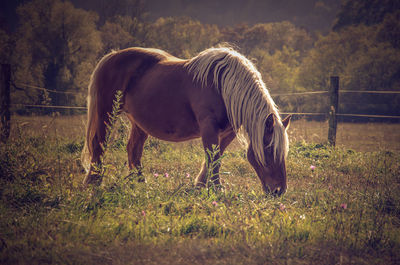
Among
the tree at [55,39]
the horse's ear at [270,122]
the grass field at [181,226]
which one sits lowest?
the grass field at [181,226]

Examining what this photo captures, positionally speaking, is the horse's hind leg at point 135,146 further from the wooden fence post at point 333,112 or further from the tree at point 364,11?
the tree at point 364,11

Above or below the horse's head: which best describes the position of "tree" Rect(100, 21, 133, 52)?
above

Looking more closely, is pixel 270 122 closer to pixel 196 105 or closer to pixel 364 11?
pixel 196 105

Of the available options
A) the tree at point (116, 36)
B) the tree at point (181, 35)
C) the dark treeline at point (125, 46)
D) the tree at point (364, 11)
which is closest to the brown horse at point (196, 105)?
the dark treeline at point (125, 46)

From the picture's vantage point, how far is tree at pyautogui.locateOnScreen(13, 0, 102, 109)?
16672mm

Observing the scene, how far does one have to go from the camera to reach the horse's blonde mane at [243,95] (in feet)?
10.1

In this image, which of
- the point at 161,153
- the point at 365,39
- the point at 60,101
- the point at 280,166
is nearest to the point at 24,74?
the point at 60,101

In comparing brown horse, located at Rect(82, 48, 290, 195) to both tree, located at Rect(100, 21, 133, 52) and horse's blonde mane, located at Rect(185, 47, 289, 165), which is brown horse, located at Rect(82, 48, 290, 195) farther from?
tree, located at Rect(100, 21, 133, 52)

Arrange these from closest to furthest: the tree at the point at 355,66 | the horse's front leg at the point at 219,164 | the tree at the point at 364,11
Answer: the horse's front leg at the point at 219,164 → the tree at the point at 355,66 → the tree at the point at 364,11

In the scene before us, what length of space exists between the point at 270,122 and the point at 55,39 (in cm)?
1771

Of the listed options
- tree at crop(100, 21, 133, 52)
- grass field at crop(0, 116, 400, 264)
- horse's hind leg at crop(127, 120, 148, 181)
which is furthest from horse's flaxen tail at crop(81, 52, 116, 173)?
tree at crop(100, 21, 133, 52)

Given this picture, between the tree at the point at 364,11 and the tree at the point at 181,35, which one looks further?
the tree at the point at 364,11

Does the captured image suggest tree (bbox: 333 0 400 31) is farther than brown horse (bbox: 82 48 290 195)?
Yes

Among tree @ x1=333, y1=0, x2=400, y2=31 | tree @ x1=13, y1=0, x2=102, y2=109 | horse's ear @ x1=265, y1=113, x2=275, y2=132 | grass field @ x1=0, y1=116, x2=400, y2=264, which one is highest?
tree @ x1=333, y1=0, x2=400, y2=31
